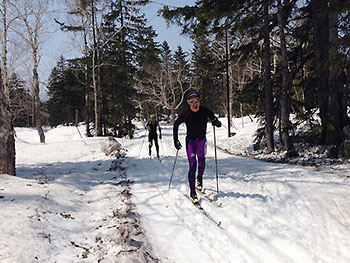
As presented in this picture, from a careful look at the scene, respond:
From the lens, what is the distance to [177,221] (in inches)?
161

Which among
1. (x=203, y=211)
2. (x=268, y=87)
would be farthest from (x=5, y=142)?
(x=268, y=87)

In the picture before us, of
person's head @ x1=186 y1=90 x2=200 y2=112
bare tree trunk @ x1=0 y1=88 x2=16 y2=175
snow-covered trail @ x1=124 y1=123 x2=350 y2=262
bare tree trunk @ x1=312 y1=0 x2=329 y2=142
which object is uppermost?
bare tree trunk @ x1=312 y1=0 x2=329 y2=142

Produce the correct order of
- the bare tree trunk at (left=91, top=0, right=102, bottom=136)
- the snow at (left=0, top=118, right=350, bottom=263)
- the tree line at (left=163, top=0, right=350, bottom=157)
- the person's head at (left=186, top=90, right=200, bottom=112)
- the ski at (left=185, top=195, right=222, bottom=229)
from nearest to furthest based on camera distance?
the snow at (left=0, top=118, right=350, bottom=263), the ski at (left=185, top=195, right=222, bottom=229), the person's head at (left=186, top=90, right=200, bottom=112), the tree line at (left=163, top=0, right=350, bottom=157), the bare tree trunk at (left=91, top=0, right=102, bottom=136)

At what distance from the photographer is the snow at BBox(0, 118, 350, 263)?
2.97 meters

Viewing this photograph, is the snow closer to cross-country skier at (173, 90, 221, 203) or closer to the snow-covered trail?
the snow-covered trail

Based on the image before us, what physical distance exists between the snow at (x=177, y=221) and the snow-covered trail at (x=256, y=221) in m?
0.01

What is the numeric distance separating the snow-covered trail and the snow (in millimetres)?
14

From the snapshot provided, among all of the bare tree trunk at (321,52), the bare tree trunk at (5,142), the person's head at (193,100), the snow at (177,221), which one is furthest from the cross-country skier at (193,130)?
the bare tree trunk at (321,52)

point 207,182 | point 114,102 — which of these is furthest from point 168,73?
point 207,182

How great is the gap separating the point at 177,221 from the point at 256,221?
139 centimetres

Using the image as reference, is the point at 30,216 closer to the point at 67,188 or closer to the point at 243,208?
the point at 67,188

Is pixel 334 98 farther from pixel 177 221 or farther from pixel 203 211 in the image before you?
pixel 177 221

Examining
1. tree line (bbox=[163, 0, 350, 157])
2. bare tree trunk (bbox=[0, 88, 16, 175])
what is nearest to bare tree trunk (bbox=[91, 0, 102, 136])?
tree line (bbox=[163, 0, 350, 157])

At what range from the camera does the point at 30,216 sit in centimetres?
358
